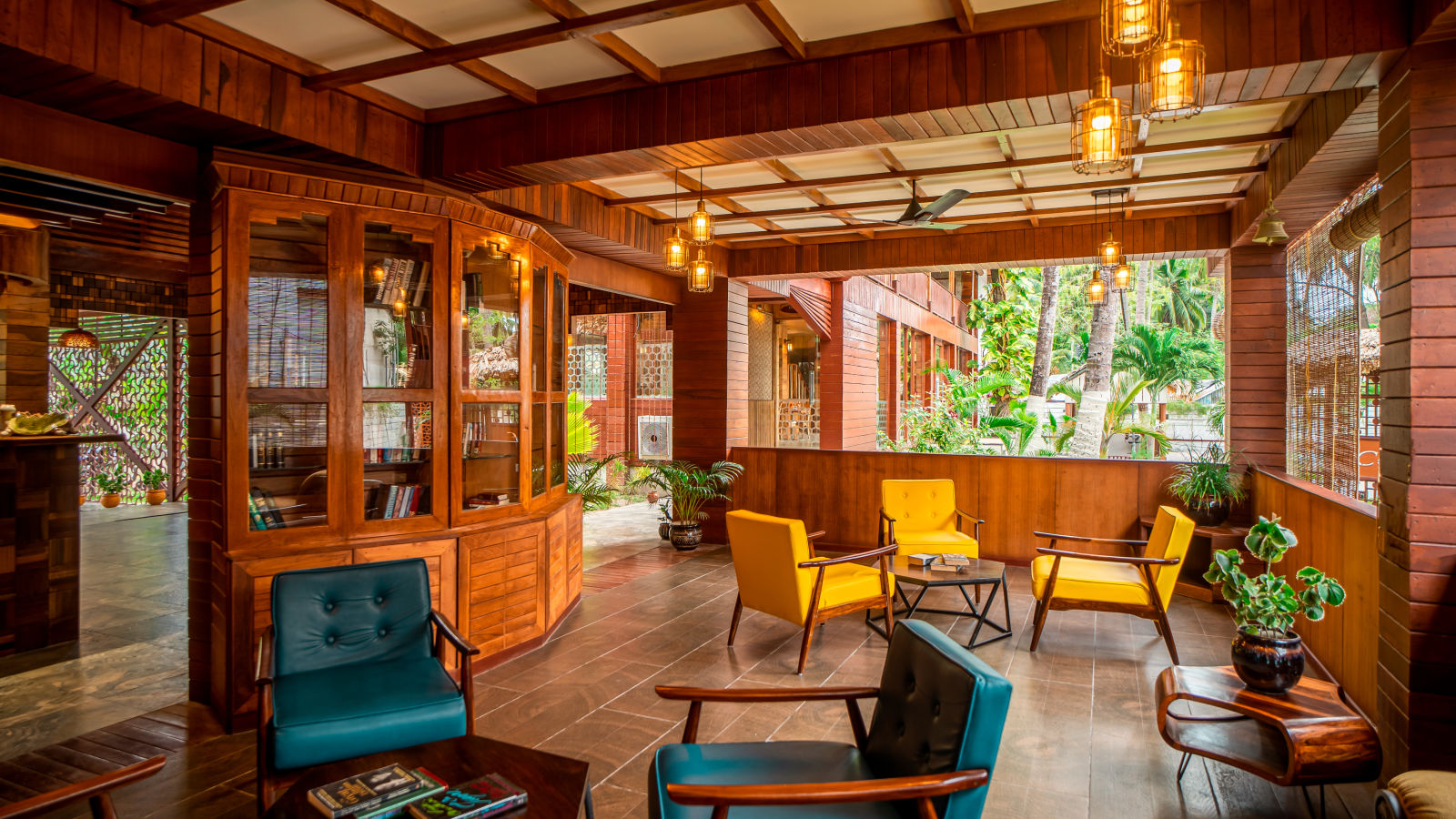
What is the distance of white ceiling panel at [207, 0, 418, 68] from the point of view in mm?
3139

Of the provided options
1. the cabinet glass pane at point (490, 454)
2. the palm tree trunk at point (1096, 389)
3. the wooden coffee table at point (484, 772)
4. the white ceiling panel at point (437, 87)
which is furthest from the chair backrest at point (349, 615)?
the palm tree trunk at point (1096, 389)

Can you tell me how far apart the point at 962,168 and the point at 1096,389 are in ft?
18.7

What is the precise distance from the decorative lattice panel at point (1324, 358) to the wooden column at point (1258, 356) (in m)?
0.07

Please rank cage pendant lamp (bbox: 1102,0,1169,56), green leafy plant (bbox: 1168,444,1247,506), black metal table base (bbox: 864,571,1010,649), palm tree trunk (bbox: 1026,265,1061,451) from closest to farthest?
cage pendant lamp (bbox: 1102,0,1169,56) < black metal table base (bbox: 864,571,1010,649) < green leafy plant (bbox: 1168,444,1247,506) < palm tree trunk (bbox: 1026,265,1061,451)

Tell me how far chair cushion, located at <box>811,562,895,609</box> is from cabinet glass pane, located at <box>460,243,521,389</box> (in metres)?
2.16

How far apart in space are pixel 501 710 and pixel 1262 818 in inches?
120

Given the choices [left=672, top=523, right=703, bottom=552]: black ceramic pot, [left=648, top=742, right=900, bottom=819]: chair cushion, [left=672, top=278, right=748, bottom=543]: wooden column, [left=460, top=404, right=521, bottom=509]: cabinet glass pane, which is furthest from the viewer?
[left=672, top=278, right=748, bottom=543]: wooden column

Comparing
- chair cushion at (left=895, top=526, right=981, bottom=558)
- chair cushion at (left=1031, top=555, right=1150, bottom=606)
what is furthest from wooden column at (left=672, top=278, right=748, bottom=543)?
chair cushion at (left=1031, top=555, right=1150, bottom=606)

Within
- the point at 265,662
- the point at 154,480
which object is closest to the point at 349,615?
the point at 265,662

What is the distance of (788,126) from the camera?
369cm

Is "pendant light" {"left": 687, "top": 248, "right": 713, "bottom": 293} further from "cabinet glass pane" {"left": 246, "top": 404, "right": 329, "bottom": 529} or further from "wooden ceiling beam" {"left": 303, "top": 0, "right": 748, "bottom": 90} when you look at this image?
"cabinet glass pane" {"left": 246, "top": 404, "right": 329, "bottom": 529}

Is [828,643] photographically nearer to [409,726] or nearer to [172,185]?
[409,726]

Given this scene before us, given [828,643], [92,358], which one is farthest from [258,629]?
[92,358]

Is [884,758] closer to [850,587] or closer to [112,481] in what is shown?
[850,587]
